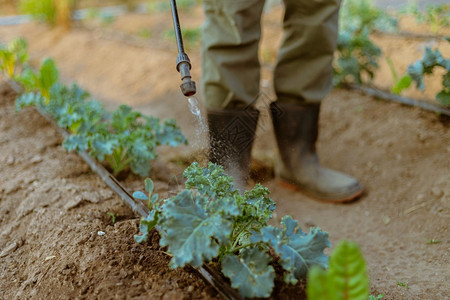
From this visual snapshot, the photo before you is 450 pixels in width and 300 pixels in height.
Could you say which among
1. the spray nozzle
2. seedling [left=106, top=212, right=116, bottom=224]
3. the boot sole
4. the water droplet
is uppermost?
the spray nozzle

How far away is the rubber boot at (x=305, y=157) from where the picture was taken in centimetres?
225

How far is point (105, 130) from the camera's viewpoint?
198cm

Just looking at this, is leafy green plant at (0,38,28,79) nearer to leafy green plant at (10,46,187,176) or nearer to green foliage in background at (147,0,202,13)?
leafy green plant at (10,46,187,176)

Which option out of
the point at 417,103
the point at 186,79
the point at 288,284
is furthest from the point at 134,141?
the point at 417,103

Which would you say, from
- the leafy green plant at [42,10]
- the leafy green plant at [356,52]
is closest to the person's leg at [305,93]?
the leafy green plant at [356,52]

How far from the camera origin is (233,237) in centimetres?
125

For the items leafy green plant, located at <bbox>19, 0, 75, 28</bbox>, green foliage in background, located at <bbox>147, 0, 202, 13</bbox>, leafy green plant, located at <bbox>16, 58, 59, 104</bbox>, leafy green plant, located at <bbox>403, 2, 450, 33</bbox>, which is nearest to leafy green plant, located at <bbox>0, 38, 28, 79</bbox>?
leafy green plant, located at <bbox>16, 58, 59, 104</bbox>

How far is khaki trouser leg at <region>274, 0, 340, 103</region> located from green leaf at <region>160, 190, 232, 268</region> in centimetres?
129

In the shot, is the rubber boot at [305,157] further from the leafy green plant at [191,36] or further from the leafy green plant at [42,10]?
the leafy green plant at [42,10]

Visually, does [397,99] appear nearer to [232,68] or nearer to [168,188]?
[232,68]

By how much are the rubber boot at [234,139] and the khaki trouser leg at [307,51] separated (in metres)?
0.27

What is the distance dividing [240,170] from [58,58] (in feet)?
13.1

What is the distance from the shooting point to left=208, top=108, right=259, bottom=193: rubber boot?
1517 millimetres

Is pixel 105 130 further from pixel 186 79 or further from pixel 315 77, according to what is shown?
pixel 315 77
